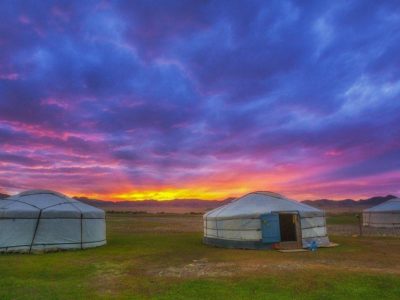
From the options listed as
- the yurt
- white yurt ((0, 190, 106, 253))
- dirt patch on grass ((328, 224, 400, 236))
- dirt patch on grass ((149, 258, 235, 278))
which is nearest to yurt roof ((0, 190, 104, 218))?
white yurt ((0, 190, 106, 253))

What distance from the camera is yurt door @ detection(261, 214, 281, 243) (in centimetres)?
1603

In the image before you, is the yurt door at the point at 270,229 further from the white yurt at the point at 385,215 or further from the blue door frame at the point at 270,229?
the white yurt at the point at 385,215

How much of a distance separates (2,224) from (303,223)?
13471 millimetres

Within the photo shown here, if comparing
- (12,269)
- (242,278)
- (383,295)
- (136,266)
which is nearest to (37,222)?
(12,269)

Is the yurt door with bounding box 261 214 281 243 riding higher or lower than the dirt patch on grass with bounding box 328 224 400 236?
higher

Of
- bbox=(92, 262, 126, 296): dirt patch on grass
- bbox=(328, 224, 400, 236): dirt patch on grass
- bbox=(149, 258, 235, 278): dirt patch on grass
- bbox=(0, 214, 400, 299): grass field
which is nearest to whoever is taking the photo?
bbox=(0, 214, 400, 299): grass field

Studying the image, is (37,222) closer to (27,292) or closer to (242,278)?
(27,292)

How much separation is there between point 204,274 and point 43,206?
31.9 ft

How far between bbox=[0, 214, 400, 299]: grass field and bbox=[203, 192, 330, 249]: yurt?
40.6 inches

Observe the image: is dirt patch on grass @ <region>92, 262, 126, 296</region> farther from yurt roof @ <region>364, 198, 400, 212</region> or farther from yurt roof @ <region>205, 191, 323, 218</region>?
yurt roof @ <region>364, 198, 400, 212</region>

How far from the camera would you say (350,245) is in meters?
17.1

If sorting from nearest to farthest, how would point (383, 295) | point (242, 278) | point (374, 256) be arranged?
point (383, 295)
point (242, 278)
point (374, 256)

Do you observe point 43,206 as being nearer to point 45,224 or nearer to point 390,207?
point 45,224

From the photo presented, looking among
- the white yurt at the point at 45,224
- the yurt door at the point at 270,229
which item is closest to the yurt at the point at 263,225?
the yurt door at the point at 270,229
